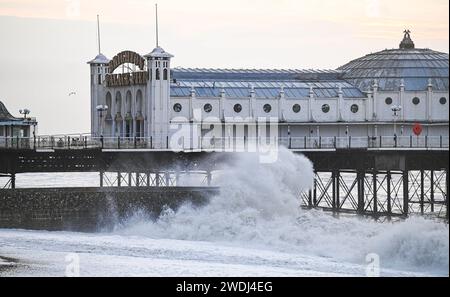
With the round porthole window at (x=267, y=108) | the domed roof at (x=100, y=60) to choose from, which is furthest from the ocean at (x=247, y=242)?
the domed roof at (x=100, y=60)

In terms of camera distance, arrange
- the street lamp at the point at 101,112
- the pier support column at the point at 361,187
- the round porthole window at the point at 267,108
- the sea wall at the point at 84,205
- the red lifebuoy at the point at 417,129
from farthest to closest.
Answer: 1. the street lamp at the point at 101,112
2. the red lifebuoy at the point at 417,129
3. the round porthole window at the point at 267,108
4. the pier support column at the point at 361,187
5. the sea wall at the point at 84,205

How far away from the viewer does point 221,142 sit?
89.2 meters

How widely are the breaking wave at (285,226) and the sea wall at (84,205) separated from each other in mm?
672

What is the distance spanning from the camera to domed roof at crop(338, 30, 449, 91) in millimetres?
95750

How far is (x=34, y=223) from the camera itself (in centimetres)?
8106

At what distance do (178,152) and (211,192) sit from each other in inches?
221

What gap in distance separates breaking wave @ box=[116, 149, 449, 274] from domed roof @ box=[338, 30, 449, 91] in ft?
38.4

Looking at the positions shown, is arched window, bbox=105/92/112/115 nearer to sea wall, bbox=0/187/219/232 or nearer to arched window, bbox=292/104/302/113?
arched window, bbox=292/104/302/113

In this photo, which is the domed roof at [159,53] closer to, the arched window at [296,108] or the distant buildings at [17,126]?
the arched window at [296,108]

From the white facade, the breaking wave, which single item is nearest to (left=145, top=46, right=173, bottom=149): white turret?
the white facade

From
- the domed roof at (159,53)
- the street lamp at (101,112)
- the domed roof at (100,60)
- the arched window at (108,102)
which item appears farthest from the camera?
the domed roof at (100,60)

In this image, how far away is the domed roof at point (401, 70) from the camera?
9575 centimetres

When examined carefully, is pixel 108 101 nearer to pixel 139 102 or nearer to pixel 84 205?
pixel 139 102
